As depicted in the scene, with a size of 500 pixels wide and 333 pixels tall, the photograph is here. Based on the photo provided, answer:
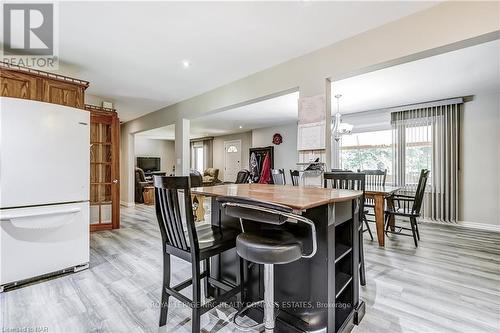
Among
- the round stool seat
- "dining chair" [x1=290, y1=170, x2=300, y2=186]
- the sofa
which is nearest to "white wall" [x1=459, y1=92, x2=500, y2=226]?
"dining chair" [x1=290, y1=170, x2=300, y2=186]

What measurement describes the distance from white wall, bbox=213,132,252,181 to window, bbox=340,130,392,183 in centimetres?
365

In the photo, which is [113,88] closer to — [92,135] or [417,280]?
[92,135]

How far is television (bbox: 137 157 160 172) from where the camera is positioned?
1002 cm

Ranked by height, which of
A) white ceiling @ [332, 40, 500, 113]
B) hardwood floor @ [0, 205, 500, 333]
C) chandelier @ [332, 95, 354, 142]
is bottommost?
hardwood floor @ [0, 205, 500, 333]

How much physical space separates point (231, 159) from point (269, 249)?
8.49 m

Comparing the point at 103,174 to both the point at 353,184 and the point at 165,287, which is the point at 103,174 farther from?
the point at 353,184

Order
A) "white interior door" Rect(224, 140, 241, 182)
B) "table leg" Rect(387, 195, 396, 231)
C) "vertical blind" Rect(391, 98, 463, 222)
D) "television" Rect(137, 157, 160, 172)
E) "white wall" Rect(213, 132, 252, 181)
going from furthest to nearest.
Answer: "television" Rect(137, 157, 160, 172) < "white interior door" Rect(224, 140, 241, 182) < "white wall" Rect(213, 132, 252, 181) < "vertical blind" Rect(391, 98, 463, 222) < "table leg" Rect(387, 195, 396, 231)

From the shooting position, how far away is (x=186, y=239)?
1533 mm

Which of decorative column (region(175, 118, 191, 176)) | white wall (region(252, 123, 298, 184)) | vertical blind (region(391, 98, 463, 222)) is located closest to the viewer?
vertical blind (region(391, 98, 463, 222))

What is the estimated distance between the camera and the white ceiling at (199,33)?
202 cm

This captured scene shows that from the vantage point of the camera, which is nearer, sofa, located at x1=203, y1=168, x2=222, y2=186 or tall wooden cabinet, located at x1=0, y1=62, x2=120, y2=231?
tall wooden cabinet, located at x1=0, y1=62, x2=120, y2=231

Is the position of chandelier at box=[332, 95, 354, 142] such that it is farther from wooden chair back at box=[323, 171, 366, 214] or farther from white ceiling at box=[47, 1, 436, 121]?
wooden chair back at box=[323, 171, 366, 214]

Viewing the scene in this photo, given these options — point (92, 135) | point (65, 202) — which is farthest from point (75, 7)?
point (92, 135)

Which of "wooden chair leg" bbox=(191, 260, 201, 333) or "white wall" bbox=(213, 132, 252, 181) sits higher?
"white wall" bbox=(213, 132, 252, 181)
